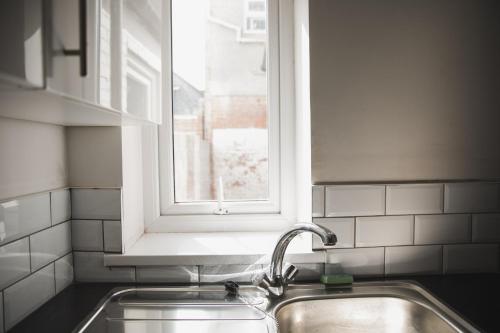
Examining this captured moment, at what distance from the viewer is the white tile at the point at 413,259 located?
118cm

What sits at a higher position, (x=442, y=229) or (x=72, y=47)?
(x=72, y=47)

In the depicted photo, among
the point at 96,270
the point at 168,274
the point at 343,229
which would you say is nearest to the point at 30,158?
the point at 96,270

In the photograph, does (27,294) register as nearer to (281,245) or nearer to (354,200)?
(281,245)

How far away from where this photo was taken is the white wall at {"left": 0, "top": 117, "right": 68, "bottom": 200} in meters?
0.88

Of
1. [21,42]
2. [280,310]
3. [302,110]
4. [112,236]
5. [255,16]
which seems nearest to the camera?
[21,42]

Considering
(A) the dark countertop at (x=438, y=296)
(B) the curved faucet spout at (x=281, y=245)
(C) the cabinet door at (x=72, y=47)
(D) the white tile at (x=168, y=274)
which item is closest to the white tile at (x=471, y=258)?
(A) the dark countertop at (x=438, y=296)

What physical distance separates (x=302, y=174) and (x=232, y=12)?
26.7 inches

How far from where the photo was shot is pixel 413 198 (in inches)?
46.3

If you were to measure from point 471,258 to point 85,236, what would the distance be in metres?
1.23

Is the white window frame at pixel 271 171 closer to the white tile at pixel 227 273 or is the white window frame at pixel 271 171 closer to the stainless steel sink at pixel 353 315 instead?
the white tile at pixel 227 273

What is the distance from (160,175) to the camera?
56.0 inches

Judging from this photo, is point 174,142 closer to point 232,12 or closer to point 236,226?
point 236,226

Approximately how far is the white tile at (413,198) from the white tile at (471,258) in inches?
6.0

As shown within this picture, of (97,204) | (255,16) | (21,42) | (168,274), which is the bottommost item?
(168,274)
